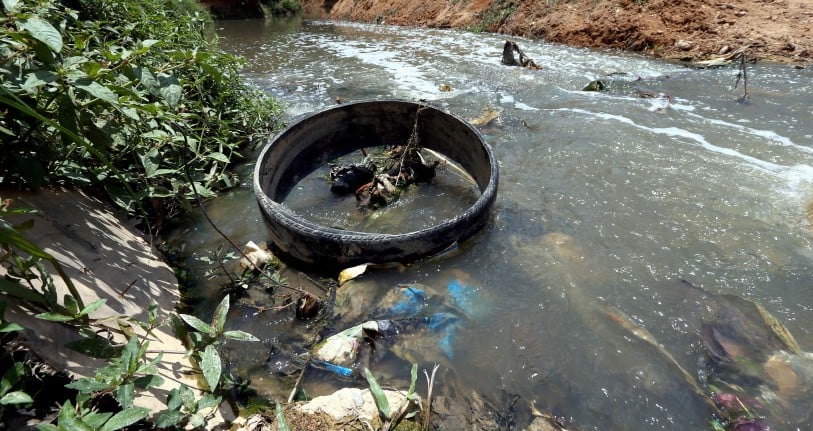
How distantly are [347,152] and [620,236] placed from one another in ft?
10.0

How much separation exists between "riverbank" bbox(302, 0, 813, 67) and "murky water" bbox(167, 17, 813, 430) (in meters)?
1.15

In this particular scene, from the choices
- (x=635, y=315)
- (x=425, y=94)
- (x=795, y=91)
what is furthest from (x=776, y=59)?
(x=635, y=315)

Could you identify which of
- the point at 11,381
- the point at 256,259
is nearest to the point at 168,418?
the point at 11,381

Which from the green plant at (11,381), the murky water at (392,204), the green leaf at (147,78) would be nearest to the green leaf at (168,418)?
the green plant at (11,381)

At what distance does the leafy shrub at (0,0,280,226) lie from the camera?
1.50 m

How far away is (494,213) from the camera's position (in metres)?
3.45

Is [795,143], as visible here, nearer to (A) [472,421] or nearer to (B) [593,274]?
(B) [593,274]

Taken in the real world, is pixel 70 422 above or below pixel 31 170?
below

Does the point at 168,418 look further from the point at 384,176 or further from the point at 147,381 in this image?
the point at 384,176

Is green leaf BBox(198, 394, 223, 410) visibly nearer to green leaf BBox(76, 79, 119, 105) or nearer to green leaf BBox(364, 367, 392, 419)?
green leaf BBox(364, 367, 392, 419)

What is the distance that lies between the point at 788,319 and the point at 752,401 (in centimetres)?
80

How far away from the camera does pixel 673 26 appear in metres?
8.64

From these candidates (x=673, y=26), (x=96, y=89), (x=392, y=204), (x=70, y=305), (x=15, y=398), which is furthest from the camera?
(x=673, y=26)

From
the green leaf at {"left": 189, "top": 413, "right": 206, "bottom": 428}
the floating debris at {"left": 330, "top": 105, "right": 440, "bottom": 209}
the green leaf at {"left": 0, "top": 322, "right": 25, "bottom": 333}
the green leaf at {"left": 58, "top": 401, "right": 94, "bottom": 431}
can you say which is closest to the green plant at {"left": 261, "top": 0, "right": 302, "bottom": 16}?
the floating debris at {"left": 330, "top": 105, "right": 440, "bottom": 209}
